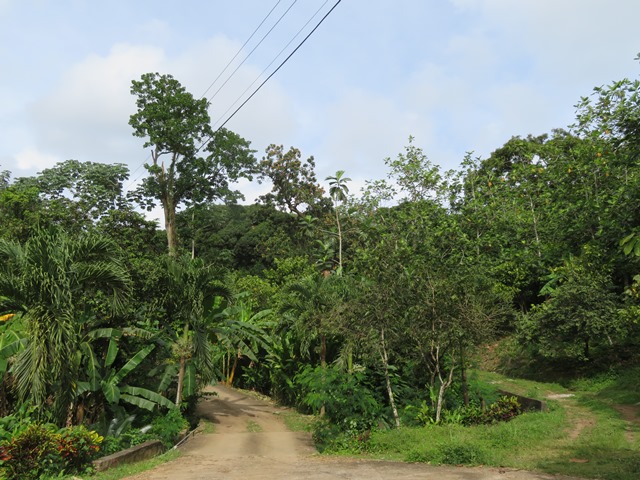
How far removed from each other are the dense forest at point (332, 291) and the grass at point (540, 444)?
168cm

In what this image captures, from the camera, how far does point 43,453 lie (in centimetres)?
895

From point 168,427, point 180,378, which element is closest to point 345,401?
point 168,427

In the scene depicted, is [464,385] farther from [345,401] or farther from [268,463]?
[268,463]

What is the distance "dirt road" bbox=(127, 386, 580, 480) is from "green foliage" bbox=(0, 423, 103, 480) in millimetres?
1257

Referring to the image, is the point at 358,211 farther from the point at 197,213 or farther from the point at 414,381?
the point at 414,381

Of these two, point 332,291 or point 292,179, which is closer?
point 332,291

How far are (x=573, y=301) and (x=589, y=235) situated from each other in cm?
435

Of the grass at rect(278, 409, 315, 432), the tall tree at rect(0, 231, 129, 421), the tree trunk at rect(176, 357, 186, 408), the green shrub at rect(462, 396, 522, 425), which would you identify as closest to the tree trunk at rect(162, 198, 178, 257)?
the grass at rect(278, 409, 315, 432)

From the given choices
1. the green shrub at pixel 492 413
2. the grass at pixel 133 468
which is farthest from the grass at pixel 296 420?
the grass at pixel 133 468

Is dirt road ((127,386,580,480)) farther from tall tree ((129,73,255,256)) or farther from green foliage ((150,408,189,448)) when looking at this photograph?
tall tree ((129,73,255,256))

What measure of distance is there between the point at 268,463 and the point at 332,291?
6513 millimetres

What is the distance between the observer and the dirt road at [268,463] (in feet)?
27.5

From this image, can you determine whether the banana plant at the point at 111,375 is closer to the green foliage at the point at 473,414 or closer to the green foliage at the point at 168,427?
the green foliage at the point at 168,427

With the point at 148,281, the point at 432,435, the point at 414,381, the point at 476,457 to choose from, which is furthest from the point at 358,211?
the point at 476,457
